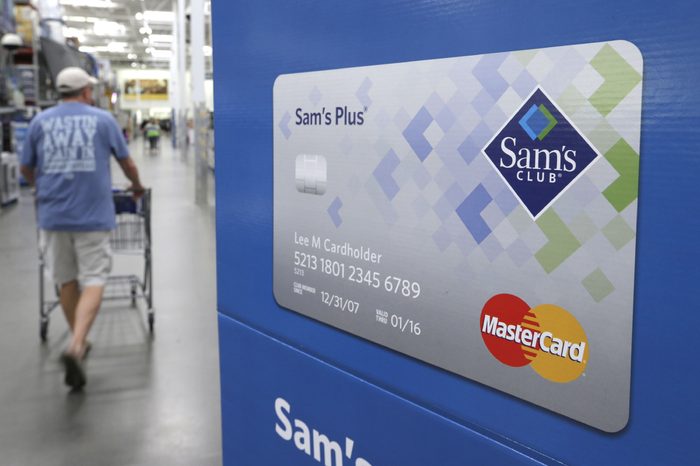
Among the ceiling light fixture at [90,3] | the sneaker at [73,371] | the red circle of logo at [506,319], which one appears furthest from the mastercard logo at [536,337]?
the ceiling light fixture at [90,3]

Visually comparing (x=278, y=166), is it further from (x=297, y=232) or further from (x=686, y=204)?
(x=686, y=204)

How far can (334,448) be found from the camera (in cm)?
140

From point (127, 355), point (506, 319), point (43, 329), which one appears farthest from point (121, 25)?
point (506, 319)

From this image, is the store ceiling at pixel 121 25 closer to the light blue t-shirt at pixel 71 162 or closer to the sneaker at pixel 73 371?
the light blue t-shirt at pixel 71 162

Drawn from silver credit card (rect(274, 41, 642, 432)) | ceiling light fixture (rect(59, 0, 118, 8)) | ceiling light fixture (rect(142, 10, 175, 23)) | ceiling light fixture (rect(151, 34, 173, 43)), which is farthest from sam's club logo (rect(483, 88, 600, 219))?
ceiling light fixture (rect(151, 34, 173, 43))

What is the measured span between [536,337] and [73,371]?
354 cm

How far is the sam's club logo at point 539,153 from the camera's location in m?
0.89

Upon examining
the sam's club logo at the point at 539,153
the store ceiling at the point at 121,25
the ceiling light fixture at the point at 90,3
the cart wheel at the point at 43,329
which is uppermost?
the store ceiling at the point at 121,25

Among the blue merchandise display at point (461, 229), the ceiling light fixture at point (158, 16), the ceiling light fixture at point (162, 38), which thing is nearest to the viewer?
the blue merchandise display at point (461, 229)

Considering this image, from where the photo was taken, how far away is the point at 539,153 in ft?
3.06

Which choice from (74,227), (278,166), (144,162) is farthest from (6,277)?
(144,162)

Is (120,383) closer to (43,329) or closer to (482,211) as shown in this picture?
(43,329)

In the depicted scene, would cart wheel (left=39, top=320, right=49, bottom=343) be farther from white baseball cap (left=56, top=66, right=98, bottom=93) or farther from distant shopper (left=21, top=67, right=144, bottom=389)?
white baseball cap (left=56, top=66, right=98, bottom=93)

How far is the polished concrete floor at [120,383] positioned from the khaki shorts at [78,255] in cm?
65
